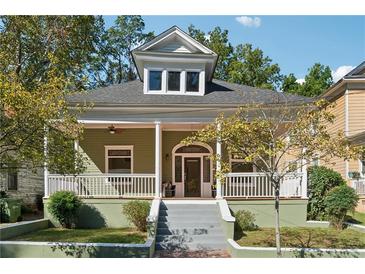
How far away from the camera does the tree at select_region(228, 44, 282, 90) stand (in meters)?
31.0

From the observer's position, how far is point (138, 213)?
12.4m

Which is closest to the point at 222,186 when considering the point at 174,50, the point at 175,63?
the point at 175,63

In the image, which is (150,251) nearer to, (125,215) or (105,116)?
(125,215)

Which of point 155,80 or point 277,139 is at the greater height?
point 155,80

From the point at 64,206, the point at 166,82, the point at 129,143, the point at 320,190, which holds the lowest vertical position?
the point at 64,206

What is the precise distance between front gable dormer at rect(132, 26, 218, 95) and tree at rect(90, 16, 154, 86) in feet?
61.4

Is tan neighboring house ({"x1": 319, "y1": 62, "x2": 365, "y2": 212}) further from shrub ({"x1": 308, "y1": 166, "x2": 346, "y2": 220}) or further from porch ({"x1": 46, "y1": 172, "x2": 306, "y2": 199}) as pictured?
porch ({"x1": 46, "y1": 172, "x2": 306, "y2": 199})

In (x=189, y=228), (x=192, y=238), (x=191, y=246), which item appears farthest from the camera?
(x=189, y=228)

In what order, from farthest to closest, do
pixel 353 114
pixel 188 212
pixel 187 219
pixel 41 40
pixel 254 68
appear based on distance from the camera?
pixel 254 68 → pixel 41 40 → pixel 353 114 → pixel 188 212 → pixel 187 219

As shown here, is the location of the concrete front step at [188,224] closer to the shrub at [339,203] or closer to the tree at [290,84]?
the shrub at [339,203]

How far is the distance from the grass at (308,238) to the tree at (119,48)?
24.8 m

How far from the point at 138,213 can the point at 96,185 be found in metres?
2.61

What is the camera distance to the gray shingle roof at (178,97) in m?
14.2

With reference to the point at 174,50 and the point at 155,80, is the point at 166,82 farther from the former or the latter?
the point at 174,50
